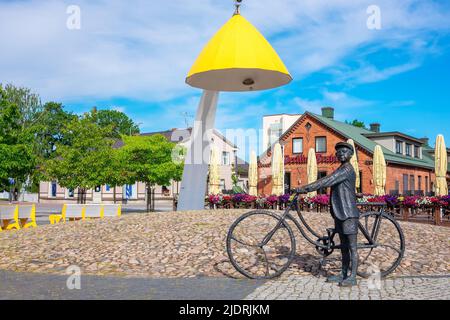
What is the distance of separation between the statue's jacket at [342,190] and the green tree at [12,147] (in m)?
18.4

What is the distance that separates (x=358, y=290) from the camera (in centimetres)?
588

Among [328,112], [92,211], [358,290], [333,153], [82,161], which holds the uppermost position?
[328,112]

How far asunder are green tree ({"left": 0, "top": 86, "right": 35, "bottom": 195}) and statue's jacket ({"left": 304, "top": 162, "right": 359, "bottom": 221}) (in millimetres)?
18428

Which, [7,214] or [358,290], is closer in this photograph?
[358,290]

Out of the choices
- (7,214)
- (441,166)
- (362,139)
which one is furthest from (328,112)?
(7,214)

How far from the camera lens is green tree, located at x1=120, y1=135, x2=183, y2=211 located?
27.7 m

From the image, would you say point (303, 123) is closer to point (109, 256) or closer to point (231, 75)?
point (231, 75)

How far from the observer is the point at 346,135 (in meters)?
35.4

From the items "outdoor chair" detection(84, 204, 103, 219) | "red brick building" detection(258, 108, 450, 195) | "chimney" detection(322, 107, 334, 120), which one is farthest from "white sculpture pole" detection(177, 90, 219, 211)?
"chimney" detection(322, 107, 334, 120)

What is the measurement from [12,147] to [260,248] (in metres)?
17.1

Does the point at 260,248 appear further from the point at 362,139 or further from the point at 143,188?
the point at 143,188

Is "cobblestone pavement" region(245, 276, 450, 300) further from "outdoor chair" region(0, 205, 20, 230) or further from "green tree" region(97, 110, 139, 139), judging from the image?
"green tree" region(97, 110, 139, 139)

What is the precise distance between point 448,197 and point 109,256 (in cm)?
1181
